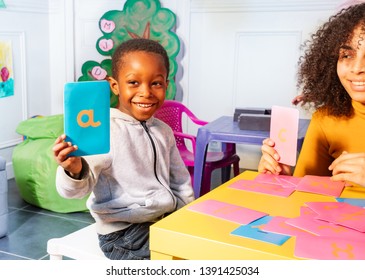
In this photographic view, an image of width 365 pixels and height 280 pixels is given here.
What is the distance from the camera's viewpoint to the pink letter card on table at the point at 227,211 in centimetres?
91

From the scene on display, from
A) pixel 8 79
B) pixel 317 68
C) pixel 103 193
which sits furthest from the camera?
pixel 8 79

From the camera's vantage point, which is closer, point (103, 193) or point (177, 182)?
point (103, 193)

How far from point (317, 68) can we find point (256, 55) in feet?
6.38

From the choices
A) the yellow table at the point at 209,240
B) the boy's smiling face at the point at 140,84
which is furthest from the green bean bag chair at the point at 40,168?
the yellow table at the point at 209,240

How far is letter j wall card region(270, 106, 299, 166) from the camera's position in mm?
1208

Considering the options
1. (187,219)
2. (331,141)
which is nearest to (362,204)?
(187,219)

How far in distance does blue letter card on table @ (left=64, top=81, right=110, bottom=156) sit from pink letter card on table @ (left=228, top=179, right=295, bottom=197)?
0.32m

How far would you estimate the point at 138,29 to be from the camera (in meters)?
3.70

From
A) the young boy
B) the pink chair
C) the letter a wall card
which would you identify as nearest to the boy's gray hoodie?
the young boy

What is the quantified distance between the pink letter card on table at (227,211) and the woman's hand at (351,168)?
31 cm

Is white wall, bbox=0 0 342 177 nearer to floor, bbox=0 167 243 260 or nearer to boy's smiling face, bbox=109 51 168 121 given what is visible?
floor, bbox=0 167 243 260

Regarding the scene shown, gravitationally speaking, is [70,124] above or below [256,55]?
below
